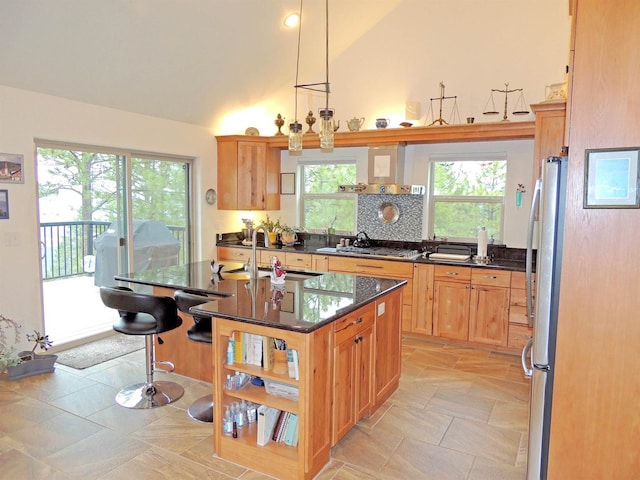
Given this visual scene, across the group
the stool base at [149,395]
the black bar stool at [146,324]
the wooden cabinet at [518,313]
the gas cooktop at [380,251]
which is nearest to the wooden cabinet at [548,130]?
→ the wooden cabinet at [518,313]

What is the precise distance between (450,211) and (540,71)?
1728mm

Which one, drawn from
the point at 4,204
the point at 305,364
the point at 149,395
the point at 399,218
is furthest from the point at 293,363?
the point at 399,218

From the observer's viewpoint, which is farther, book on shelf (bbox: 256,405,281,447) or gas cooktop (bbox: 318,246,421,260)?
gas cooktop (bbox: 318,246,421,260)

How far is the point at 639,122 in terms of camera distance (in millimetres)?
1779

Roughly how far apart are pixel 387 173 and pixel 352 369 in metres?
2.96

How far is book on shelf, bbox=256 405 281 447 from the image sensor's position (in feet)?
8.29

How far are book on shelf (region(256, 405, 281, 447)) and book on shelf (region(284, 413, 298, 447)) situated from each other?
0.10 meters

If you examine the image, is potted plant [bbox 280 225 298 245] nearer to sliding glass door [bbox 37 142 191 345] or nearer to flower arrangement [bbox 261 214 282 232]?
flower arrangement [bbox 261 214 282 232]

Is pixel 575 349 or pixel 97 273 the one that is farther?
pixel 97 273

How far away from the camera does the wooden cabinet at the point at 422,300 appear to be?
4793 mm

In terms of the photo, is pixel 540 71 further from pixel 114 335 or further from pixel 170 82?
pixel 114 335

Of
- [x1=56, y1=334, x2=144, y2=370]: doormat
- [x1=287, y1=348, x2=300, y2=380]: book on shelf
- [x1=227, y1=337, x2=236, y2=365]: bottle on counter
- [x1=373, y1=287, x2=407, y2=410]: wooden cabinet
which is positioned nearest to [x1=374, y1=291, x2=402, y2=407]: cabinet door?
[x1=373, y1=287, x2=407, y2=410]: wooden cabinet

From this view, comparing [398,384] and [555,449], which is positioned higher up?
[555,449]

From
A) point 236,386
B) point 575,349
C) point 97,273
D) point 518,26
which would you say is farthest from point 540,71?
point 97,273
